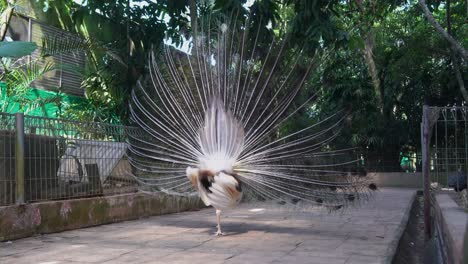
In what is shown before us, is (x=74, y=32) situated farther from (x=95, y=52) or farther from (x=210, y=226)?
(x=210, y=226)

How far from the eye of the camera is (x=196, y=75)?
23.5 feet

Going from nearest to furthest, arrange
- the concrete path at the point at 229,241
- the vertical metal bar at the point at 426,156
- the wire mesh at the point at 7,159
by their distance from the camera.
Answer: the concrete path at the point at 229,241
the wire mesh at the point at 7,159
the vertical metal bar at the point at 426,156

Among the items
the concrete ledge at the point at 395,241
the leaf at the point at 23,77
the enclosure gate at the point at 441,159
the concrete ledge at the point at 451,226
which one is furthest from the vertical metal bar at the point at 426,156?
the leaf at the point at 23,77

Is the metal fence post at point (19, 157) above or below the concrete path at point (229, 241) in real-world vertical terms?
above

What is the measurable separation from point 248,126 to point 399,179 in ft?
47.0

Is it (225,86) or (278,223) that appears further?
(278,223)

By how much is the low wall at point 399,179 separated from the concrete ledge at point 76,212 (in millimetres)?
11806

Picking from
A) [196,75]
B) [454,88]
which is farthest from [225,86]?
[454,88]

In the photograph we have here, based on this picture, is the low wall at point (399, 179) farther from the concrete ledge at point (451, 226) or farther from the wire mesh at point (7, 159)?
the wire mesh at point (7, 159)

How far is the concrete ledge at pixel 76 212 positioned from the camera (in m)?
6.87

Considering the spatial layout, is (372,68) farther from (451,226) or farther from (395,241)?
(451,226)

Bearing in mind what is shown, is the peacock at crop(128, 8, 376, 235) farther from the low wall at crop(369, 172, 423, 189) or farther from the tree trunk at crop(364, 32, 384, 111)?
the low wall at crop(369, 172, 423, 189)

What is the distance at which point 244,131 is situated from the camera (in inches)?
274

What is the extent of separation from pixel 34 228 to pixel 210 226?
104 inches
